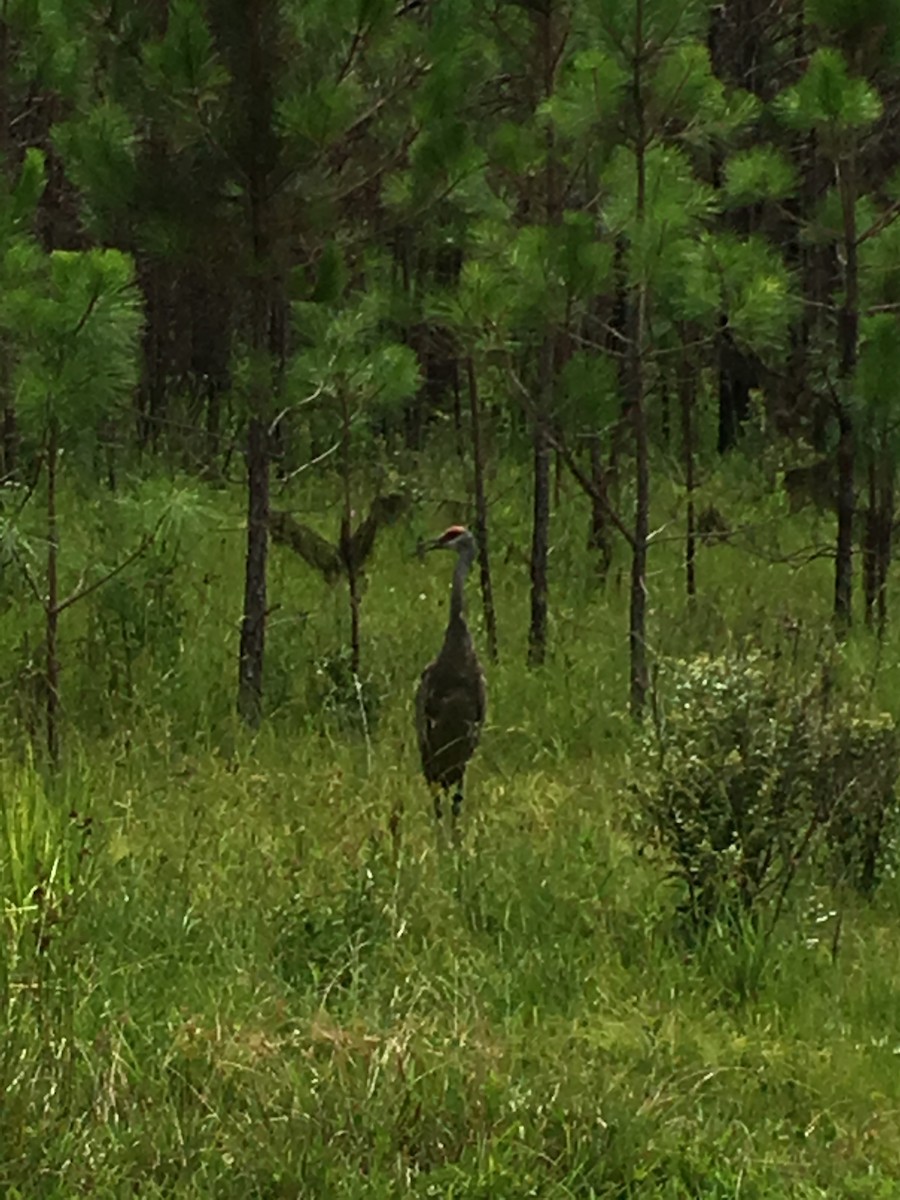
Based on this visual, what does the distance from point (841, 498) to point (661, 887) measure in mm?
4158

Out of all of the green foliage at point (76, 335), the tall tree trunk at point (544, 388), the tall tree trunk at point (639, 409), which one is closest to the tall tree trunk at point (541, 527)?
the tall tree trunk at point (544, 388)

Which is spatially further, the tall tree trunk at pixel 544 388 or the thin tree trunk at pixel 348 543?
the tall tree trunk at pixel 544 388

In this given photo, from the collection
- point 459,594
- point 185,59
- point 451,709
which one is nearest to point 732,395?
point 185,59

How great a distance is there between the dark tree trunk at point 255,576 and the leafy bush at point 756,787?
2302 mm

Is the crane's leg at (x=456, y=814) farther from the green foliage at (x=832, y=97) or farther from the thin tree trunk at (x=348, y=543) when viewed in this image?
the green foliage at (x=832, y=97)

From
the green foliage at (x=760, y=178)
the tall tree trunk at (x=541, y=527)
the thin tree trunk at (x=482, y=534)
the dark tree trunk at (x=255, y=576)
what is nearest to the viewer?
the dark tree trunk at (x=255, y=576)

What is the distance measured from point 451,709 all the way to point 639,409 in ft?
6.10

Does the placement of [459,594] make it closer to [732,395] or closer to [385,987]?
[385,987]

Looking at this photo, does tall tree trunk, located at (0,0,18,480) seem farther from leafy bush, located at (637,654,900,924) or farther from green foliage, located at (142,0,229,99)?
leafy bush, located at (637,654,900,924)

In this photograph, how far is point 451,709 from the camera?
5.93 metres

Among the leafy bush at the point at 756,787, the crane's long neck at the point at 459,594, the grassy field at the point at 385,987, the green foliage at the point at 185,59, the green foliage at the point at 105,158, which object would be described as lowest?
the grassy field at the point at 385,987

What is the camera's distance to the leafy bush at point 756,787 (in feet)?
15.8

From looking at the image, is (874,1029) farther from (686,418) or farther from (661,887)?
(686,418)

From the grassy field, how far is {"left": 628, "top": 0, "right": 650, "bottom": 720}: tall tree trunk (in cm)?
28
